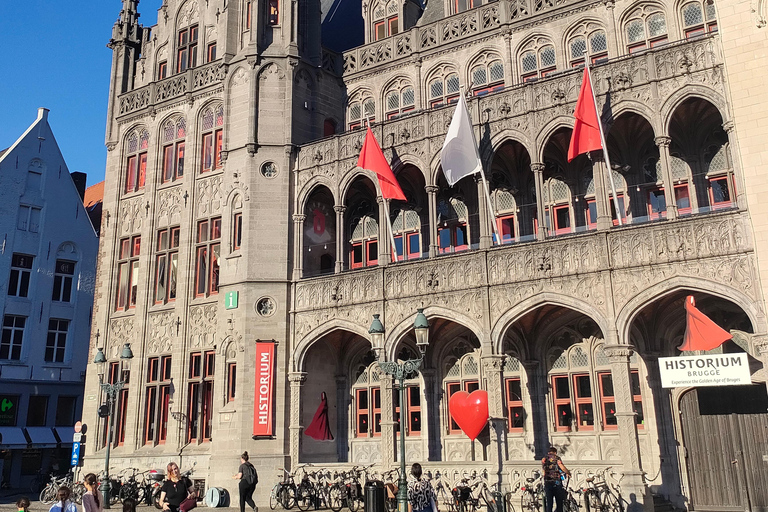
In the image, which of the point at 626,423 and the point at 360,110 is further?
the point at 360,110

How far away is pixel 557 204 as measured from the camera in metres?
23.0

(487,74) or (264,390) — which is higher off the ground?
(487,74)

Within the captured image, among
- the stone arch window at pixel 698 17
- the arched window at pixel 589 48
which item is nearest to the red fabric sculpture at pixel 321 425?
the arched window at pixel 589 48

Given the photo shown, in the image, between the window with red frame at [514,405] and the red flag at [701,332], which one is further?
the window with red frame at [514,405]

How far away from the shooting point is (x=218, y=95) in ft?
94.4

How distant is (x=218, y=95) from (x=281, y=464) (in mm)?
13840

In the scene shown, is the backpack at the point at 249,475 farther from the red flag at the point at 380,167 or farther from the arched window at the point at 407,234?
the arched window at the point at 407,234

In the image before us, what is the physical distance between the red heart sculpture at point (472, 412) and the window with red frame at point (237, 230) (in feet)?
30.9

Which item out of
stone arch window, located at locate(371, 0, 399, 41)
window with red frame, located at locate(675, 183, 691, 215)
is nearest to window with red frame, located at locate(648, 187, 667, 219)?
window with red frame, located at locate(675, 183, 691, 215)

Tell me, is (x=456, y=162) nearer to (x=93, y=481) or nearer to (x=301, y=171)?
(x=301, y=171)

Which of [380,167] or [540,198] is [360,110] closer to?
[380,167]

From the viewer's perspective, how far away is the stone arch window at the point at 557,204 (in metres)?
22.8

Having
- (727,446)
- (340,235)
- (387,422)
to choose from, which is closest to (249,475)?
(387,422)

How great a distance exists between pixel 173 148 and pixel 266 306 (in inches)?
351
